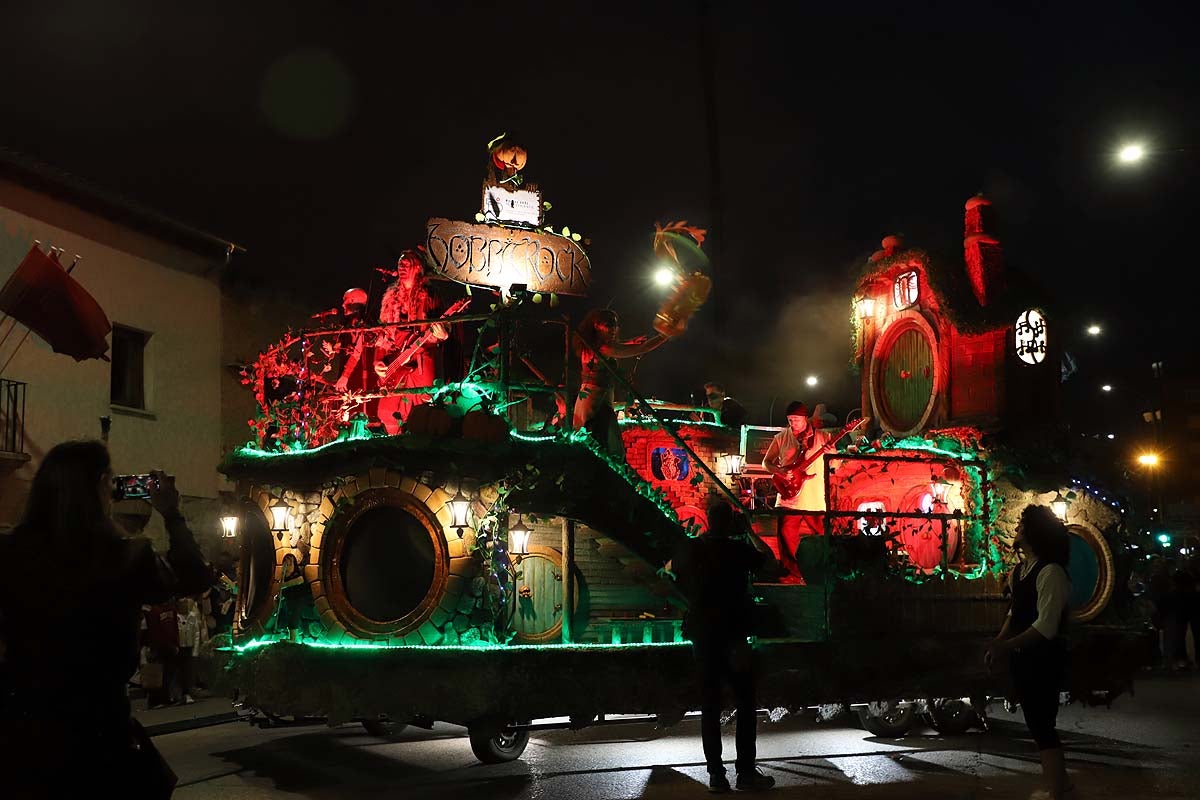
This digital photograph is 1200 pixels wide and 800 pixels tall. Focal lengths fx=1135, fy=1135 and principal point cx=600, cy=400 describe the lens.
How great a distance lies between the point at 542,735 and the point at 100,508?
417 inches

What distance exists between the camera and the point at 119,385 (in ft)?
78.8

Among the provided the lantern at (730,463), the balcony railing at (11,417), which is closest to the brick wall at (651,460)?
the lantern at (730,463)

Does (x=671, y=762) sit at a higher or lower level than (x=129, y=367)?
lower

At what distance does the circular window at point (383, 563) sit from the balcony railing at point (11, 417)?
11.3 meters

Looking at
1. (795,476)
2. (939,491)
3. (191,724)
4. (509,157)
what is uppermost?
(509,157)

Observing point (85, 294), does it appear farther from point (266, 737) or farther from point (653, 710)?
point (653, 710)

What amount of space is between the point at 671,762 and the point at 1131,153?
8.97 meters

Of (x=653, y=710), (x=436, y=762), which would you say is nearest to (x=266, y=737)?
(x=436, y=762)

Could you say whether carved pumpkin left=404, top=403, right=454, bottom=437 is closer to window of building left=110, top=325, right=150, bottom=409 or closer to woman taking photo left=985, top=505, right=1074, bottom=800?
woman taking photo left=985, top=505, right=1074, bottom=800

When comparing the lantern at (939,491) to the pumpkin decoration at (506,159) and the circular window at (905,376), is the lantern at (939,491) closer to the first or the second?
the circular window at (905,376)

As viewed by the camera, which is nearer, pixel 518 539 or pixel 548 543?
pixel 518 539

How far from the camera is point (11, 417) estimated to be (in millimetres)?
20453

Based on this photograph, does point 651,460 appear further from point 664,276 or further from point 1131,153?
point 1131,153

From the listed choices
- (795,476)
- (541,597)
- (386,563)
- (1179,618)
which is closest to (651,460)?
(795,476)
